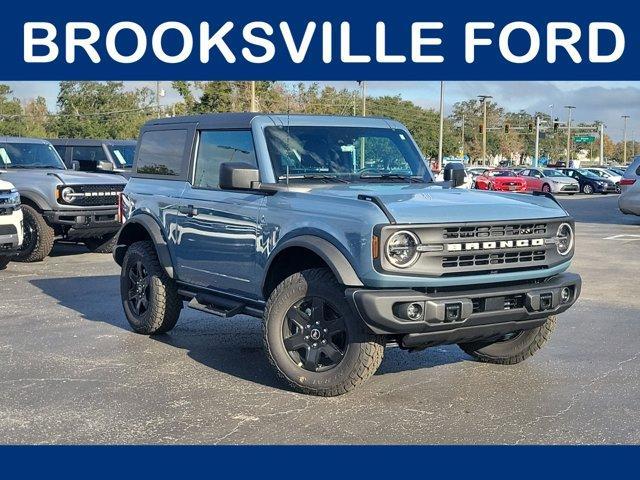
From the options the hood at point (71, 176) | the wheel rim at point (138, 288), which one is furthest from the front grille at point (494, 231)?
the hood at point (71, 176)

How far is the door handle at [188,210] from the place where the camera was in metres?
7.07

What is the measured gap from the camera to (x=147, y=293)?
7832mm

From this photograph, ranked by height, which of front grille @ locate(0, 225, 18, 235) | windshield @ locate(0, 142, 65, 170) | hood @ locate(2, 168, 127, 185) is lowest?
front grille @ locate(0, 225, 18, 235)

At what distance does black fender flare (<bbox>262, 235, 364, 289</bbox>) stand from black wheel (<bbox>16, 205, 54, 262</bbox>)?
8493 millimetres

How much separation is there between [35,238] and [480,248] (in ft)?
31.4

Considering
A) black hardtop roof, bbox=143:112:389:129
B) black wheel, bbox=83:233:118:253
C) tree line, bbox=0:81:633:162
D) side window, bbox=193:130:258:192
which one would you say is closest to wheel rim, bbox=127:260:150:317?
side window, bbox=193:130:258:192

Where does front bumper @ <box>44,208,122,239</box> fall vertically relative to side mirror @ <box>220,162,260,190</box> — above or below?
below

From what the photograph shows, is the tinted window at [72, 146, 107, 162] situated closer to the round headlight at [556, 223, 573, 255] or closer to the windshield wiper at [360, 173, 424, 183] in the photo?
the windshield wiper at [360, 173, 424, 183]

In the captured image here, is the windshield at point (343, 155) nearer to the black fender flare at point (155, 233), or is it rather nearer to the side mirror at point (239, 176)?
the side mirror at point (239, 176)

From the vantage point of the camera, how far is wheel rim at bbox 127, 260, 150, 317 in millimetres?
7859

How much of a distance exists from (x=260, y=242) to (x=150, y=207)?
Result: 1810 mm

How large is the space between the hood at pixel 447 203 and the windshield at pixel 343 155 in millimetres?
273

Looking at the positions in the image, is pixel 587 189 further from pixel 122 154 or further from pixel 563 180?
pixel 122 154

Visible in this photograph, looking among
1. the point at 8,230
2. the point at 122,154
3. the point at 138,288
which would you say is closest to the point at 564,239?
the point at 138,288
